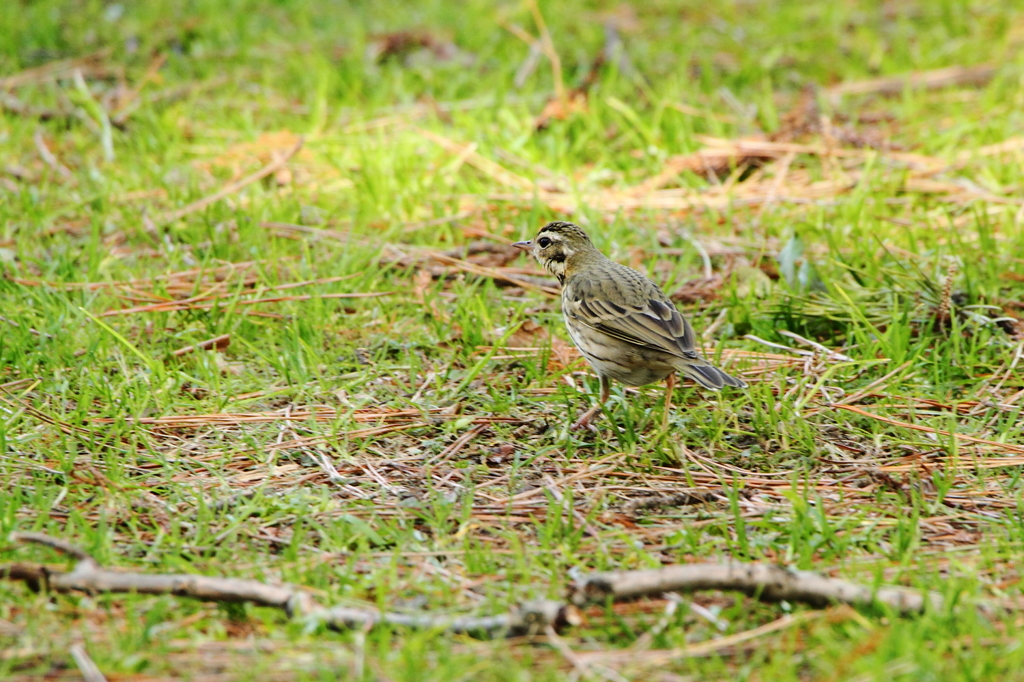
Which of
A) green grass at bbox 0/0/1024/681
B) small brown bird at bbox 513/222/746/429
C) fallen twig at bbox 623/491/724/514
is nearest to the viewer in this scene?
green grass at bbox 0/0/1024/681

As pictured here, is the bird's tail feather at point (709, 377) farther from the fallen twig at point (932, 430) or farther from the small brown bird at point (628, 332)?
the fallen twig at point (932, 430)

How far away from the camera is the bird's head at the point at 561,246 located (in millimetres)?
5754

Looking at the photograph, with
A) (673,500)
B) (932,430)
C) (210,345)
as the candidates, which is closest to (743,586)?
(673,500)

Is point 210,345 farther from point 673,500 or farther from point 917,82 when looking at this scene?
point 917,82

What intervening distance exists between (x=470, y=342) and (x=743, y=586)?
2520 millimetres

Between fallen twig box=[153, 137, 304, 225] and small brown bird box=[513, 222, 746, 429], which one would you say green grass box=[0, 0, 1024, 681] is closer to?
fallen twig box=[153, 137, 304, 225]

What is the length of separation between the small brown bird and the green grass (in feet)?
0.78

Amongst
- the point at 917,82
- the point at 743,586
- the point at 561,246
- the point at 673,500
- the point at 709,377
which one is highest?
the point at 917,82

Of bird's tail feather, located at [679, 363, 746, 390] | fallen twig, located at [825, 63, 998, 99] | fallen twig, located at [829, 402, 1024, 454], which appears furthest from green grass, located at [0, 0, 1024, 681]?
bird's tail feather, located at [679, 363, 746, 390]

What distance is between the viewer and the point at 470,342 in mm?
5605

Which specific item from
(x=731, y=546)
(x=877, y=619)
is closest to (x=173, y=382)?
(x=731, y=546)

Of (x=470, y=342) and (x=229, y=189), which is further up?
(x=229, y=189)

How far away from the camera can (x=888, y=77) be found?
9.35 metres

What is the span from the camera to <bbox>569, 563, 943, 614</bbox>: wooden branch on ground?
334 cm
